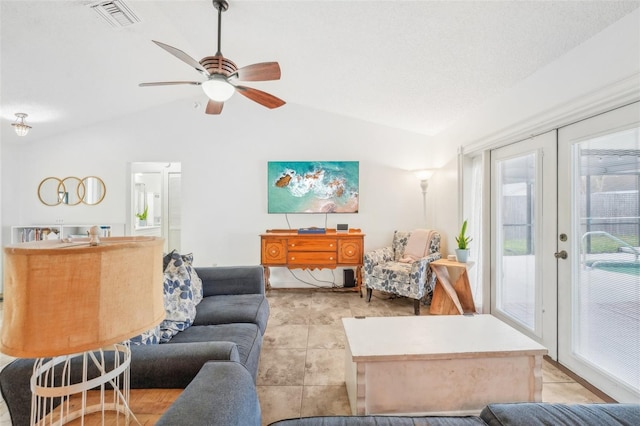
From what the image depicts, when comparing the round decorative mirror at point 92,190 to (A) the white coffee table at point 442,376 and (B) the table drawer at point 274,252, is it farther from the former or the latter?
(A) the white coffee table at point 442,376

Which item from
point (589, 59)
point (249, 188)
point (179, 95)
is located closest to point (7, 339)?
point (589, 59)

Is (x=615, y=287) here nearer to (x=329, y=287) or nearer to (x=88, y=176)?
(x=329, y=287)

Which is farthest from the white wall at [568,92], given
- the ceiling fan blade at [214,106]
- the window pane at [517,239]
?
the ceiling fan blade at [214,106]

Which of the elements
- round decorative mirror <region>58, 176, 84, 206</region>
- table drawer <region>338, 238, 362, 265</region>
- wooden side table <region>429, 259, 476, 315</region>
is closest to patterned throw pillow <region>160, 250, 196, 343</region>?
table drawer <region>338, 238, 362, 265</region>

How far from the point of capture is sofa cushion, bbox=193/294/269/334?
1.87 meters

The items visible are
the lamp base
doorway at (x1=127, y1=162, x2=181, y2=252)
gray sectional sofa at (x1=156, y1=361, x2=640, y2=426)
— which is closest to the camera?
the lamp base

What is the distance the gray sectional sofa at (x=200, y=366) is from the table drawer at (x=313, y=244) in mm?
1721

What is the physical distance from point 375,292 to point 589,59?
3166 mm

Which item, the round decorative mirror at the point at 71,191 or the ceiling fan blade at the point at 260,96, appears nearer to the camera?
the ceiling fan blade at the point at 260,96

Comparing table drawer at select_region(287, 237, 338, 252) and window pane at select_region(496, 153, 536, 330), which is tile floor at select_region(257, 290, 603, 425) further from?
table drawer at select_region(287, 237, 338, 252)

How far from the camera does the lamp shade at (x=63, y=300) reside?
563mm

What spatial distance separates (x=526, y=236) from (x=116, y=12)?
382 cm

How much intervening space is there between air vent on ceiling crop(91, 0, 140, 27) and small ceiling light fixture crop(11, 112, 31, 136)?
1821 millimetres

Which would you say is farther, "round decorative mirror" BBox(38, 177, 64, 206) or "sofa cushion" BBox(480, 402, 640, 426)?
"round decorative mirror" BBox(38, 177, 64, 206)
